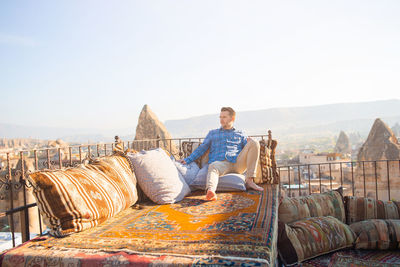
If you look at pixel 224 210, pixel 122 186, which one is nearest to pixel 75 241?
pixel 122 186

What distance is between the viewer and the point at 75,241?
1.52m

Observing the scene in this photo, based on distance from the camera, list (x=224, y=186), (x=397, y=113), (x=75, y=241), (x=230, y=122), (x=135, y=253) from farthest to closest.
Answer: (x=397, y=113)
(x=230, y=122)
(x=224, y=186)
(x=75, y=241)
(x=135, y=253)

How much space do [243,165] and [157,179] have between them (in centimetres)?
116

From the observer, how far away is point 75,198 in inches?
65.0

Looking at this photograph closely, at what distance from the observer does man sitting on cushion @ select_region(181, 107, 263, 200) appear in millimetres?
2982

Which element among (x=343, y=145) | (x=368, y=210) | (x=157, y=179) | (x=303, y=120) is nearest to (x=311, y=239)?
(x=368, y=210)

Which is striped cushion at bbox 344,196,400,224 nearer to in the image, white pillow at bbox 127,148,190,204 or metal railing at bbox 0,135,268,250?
white pillow at bbox 127,148,190,204

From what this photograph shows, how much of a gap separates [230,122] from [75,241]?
2386 mm

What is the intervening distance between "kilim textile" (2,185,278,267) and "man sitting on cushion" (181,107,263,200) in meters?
0.80

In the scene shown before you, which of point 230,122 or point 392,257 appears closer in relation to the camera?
point 392,257

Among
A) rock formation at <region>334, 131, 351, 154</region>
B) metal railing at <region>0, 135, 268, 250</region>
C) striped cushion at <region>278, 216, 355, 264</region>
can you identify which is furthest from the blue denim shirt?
rock formation at <region>334, 131, 351, 154</region>

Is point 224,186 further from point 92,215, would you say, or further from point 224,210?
point 92,215

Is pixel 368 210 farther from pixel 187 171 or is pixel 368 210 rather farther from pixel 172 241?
pixel 172 241

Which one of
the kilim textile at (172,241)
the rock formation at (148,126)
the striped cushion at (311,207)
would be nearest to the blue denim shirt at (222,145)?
the striped cushion at (311,207)
